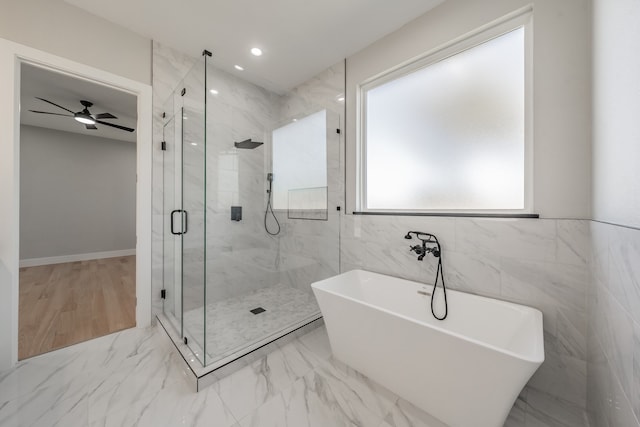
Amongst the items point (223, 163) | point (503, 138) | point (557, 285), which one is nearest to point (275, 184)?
point (223, 163)

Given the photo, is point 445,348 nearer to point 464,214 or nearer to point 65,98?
point 464,214

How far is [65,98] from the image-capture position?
328 centimetres

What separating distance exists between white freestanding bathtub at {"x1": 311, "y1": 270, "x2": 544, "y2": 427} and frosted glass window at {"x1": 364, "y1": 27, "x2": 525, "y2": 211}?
75cm

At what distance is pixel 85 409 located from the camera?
4.40ft

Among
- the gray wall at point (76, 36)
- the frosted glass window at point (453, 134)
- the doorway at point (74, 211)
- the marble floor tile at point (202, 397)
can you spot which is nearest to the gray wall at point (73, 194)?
the doorway at point (74, 211)

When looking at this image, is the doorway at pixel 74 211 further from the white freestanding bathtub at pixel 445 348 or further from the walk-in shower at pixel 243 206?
the white freestanding bathtub at pixel 445 348

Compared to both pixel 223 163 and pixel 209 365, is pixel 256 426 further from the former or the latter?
pixel 223 163

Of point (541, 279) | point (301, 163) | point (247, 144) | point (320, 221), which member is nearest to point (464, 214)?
point (541, 279)


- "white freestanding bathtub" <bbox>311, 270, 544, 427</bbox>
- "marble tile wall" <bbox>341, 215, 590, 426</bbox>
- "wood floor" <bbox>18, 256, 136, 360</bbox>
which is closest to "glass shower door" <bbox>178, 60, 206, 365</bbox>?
"wood floor" <bbox>18, 256, 136, 360</bbox>

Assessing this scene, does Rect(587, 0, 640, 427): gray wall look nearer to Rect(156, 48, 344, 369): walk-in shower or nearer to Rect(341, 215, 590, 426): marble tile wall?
Rect(341, 215, 590, 426): marble tile wall

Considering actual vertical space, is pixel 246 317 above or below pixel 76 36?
below

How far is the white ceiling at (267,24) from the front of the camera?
190 cm

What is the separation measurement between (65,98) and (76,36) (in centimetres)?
202

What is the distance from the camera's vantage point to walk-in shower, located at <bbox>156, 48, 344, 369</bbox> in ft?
6.44
